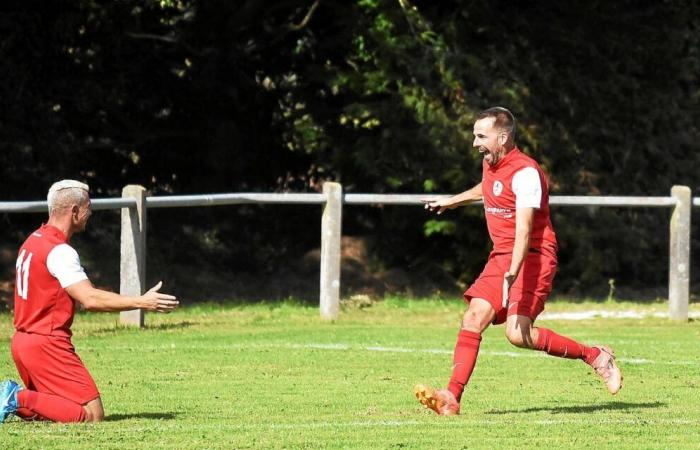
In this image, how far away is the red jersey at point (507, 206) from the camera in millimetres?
10070

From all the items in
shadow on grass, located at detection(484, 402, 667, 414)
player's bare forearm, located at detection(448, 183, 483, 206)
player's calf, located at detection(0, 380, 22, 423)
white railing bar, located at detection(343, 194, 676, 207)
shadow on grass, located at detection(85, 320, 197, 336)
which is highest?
white railing bar, located at detection(343, 194, 676, 207)

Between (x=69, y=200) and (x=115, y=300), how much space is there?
71cm

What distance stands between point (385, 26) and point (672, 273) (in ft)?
24.5

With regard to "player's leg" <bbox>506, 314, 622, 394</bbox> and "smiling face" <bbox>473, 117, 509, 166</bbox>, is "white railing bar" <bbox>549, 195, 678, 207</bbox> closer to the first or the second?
"player's leg" <bbox>506, 314, 622, 394</bbox>

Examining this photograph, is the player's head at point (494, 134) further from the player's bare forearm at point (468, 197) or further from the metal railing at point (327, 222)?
the metal railing at point (327, 222)

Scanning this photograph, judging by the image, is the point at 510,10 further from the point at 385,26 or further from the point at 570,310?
the point at 570,310

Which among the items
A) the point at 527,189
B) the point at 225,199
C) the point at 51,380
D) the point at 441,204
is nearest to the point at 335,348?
the point at 225,199

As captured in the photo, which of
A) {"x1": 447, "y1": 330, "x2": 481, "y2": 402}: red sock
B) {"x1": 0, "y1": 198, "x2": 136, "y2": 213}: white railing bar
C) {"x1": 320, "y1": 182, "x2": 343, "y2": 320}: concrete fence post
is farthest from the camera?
{"x1": 320, "y1": 182, "x2": 343, "y2": 320}: concrete fence post

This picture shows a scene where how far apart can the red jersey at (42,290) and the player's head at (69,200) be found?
0.12m

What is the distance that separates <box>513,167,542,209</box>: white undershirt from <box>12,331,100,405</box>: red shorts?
2.86 m

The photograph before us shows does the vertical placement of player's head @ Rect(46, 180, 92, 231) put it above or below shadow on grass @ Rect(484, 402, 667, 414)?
above

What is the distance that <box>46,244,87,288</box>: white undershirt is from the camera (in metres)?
9.08

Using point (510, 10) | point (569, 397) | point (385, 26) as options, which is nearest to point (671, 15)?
point (510, 10)

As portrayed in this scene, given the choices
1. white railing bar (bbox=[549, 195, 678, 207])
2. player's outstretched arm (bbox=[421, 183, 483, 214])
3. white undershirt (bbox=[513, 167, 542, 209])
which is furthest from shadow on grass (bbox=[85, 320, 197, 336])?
white undershirt (bbox=[513, 167, 542, 209])
